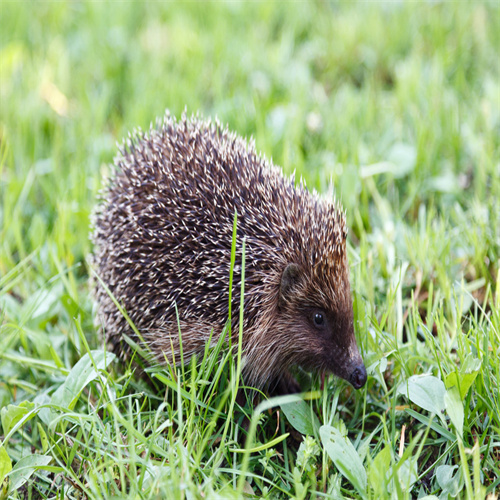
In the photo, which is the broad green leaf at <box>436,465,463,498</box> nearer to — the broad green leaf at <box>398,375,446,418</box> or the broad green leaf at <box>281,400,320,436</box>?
the broad green leaf at <box>398,375,446,418</box>

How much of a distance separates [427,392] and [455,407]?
260 millimetres

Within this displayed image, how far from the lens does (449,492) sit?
9.66 feet

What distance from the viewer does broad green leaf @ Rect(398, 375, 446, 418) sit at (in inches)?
125

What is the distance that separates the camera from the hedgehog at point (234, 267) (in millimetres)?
3750

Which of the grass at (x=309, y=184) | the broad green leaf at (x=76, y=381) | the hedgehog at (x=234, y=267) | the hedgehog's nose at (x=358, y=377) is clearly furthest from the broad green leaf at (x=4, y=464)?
the hedgehog's nose at (x=358, y=377)

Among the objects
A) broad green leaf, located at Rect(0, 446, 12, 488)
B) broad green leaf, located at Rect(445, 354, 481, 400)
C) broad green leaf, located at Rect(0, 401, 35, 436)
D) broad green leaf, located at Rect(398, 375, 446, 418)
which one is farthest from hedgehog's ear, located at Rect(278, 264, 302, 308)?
broad green leaf, located at Rect(0, 446, 12, 488)

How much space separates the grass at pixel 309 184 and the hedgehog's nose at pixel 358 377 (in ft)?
0.43

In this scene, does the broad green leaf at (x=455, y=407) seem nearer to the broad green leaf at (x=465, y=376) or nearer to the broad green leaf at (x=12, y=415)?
the broad green leaf at (x=465, y=376)

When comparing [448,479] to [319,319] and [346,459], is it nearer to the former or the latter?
[346,459]

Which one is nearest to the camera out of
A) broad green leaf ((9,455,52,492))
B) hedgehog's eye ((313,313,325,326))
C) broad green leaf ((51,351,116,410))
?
broad green leaf ((9,455,52,492))

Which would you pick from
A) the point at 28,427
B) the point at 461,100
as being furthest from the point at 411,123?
the point at 28,427

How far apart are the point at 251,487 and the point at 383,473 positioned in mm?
775

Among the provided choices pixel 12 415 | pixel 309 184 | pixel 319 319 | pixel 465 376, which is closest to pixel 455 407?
pixel 465 376

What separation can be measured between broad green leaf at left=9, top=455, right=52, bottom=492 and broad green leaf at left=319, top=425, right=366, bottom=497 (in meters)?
1.46
